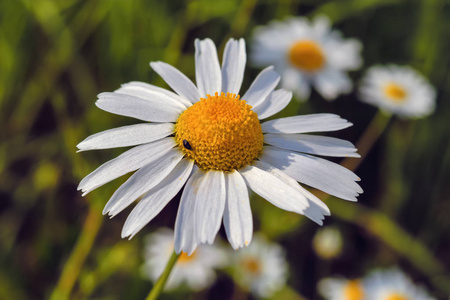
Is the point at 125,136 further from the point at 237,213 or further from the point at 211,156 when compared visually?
the point at 237,213

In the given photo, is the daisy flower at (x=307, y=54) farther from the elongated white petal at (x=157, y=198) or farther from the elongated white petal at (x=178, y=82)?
the elongated white petal at (x=157, y=198)

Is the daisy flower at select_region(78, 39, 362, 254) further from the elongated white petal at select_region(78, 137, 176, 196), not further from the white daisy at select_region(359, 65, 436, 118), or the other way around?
the white daisy at select_region(359, 65, 436, 118)

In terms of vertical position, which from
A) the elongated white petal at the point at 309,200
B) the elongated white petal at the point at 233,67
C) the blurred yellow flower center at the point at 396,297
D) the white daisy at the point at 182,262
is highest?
the elongated white petal at the point at 233,67

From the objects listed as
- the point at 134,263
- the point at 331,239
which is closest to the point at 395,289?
the point at 331,239

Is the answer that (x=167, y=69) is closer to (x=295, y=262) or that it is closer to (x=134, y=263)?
(x=134, y=263)

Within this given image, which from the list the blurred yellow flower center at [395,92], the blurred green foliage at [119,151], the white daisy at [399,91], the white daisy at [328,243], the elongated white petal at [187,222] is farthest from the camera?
the blurred yellow flower center at [395,92]

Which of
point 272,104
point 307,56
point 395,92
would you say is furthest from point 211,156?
point 395,92

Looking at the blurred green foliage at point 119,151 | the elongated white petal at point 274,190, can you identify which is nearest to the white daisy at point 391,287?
the blurred green foliage at point 119,151

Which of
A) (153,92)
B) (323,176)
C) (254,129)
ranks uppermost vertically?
(153,92)
